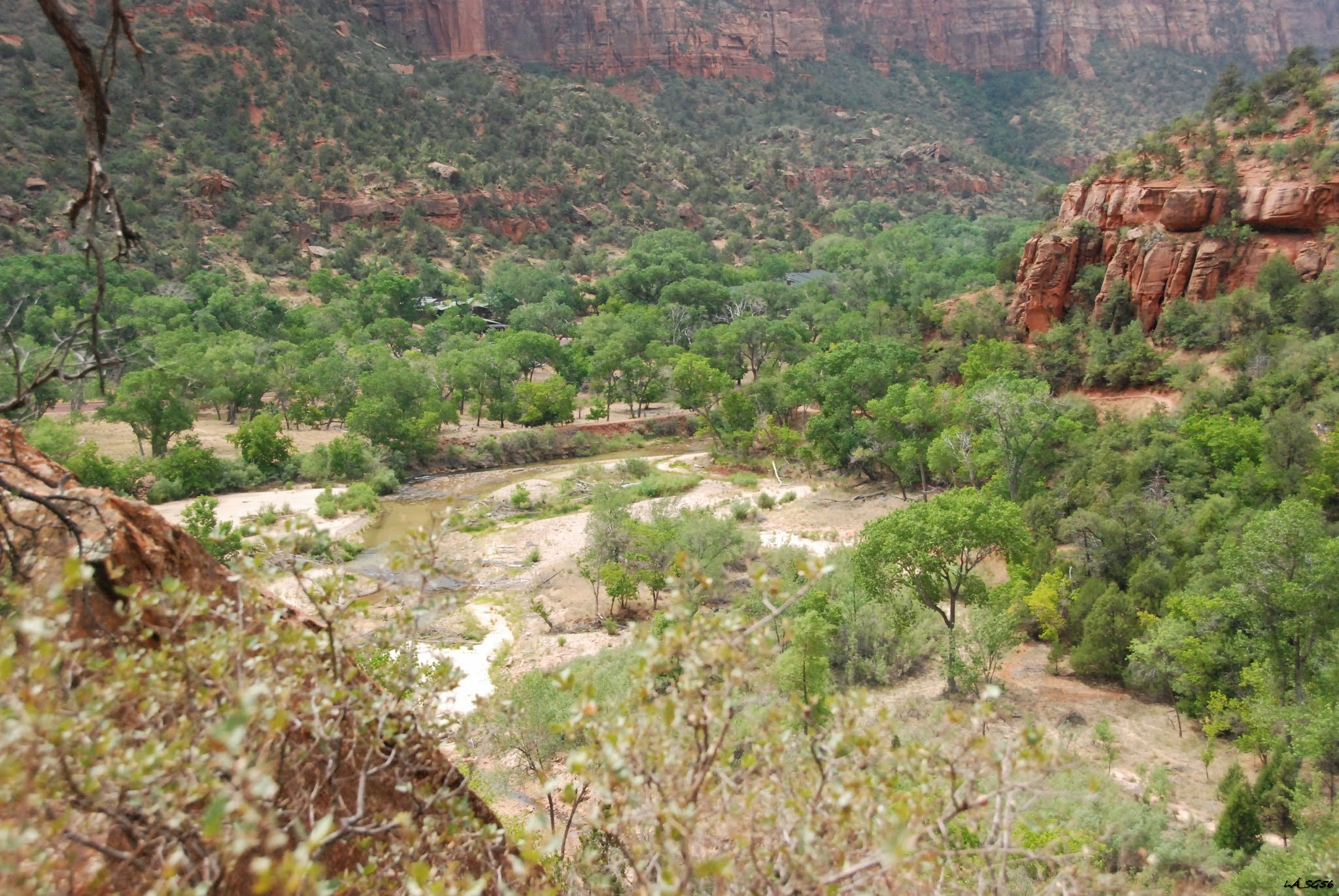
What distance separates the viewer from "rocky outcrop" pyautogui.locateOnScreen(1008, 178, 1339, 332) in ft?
98.5

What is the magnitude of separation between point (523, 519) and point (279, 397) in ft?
60.2

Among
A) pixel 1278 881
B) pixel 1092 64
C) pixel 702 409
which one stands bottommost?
pixel 702 409

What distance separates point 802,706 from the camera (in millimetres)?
3863

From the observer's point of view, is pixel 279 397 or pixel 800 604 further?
pixel 279 397

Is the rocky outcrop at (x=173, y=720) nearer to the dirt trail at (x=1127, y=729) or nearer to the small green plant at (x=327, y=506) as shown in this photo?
the dirt trail at (x=1127, y=729)

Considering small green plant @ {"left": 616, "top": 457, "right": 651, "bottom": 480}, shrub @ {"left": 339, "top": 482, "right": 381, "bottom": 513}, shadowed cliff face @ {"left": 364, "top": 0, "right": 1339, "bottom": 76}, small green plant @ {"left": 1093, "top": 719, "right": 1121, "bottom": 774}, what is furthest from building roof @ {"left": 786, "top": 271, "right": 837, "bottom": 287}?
shadowed cliff face @ {"left": 364, "top": 0, "right": 1339, "bottom": 76}

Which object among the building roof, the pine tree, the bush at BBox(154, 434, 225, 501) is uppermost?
the pine tree

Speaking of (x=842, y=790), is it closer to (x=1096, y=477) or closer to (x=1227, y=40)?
(x=1096, y=477)

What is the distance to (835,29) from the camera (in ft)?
456

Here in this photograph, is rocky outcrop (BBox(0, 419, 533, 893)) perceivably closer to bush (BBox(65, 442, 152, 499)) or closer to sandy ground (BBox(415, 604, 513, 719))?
sandy ground (BBox(415, 604, 513, 719))

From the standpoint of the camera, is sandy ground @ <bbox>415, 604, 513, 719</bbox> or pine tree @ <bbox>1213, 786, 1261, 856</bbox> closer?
pine tree @ <bbox>1213, 786, 1261, 856</bbox>

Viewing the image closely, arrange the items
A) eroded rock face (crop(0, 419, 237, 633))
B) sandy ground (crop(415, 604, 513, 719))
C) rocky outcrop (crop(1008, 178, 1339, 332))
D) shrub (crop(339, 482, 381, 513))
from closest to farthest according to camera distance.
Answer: eroded rock face (crop(0, 419, 237, 633)) → sandy ground (crop(415, 604, 513, 719)) → rocky outcrop (crop(1008, 178, 1339, 332)) → shrub (crop(339, 482, 381, 513))

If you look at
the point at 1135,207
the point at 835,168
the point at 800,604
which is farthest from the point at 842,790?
the point at 835,168

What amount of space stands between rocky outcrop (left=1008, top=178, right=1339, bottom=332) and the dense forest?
2.57 ft
